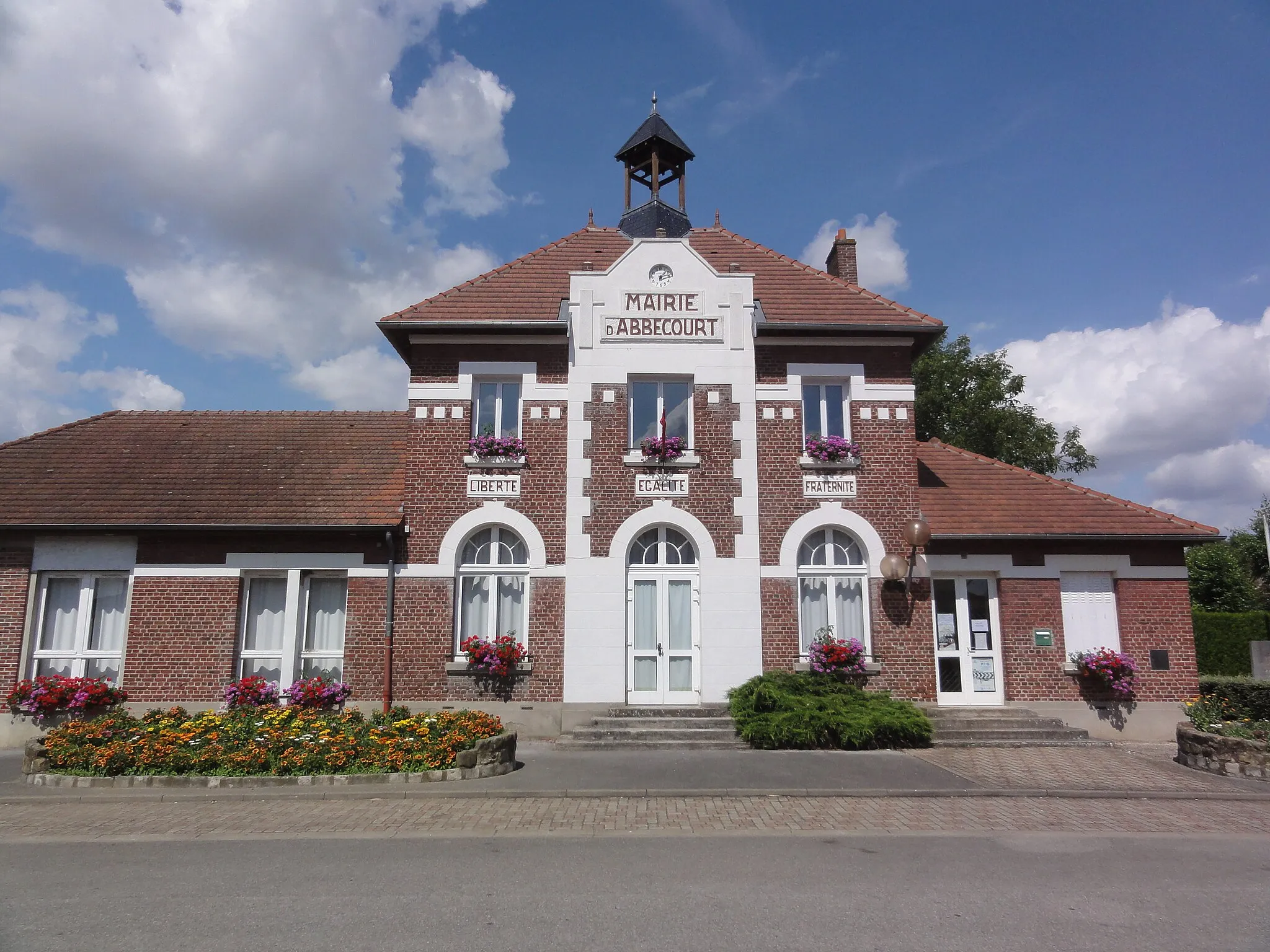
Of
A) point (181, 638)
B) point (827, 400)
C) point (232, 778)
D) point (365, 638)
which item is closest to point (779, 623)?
point (827, 400)

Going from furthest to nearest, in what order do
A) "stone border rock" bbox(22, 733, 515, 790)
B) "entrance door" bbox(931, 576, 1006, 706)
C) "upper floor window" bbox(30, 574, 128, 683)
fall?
1. "entrance door" bbox(931, 576, 1006, 706)
2. "upper floor window" bbox(30, 574, 128, 683)
3. "stone border rock" bbox(22, 733, 515, 790)

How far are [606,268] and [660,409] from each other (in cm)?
304

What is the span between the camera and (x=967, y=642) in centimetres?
1399

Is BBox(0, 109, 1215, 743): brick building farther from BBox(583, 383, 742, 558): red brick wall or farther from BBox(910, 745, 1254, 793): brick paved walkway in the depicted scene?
BBox(910, 745, 1254, 793): brick paved walkway

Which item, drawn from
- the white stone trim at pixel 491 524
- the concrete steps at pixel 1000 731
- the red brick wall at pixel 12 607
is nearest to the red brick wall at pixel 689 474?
the white stone trim at pixel 491 524

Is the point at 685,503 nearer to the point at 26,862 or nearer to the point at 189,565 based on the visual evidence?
the point at 189,565

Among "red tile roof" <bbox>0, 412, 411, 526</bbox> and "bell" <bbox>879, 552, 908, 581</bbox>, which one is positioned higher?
"red tile roof" <bbox>0, 412, 411, 526</bbox>

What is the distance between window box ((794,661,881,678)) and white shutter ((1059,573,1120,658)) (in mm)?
3306

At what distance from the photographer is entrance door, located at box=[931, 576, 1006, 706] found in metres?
13.8

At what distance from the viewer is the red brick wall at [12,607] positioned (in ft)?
42.1

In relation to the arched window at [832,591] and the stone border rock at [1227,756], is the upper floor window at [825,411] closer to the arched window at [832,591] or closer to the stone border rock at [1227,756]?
the arched window at [832,591]

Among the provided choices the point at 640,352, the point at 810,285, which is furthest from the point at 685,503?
the point at 810,285

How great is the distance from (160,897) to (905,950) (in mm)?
5142

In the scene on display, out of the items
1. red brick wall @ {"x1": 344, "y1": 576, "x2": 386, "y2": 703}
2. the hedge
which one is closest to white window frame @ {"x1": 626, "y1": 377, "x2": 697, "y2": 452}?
red brick wall @ {"x1": 344, "y1": 576, "x2": 386, "y2": 703}
